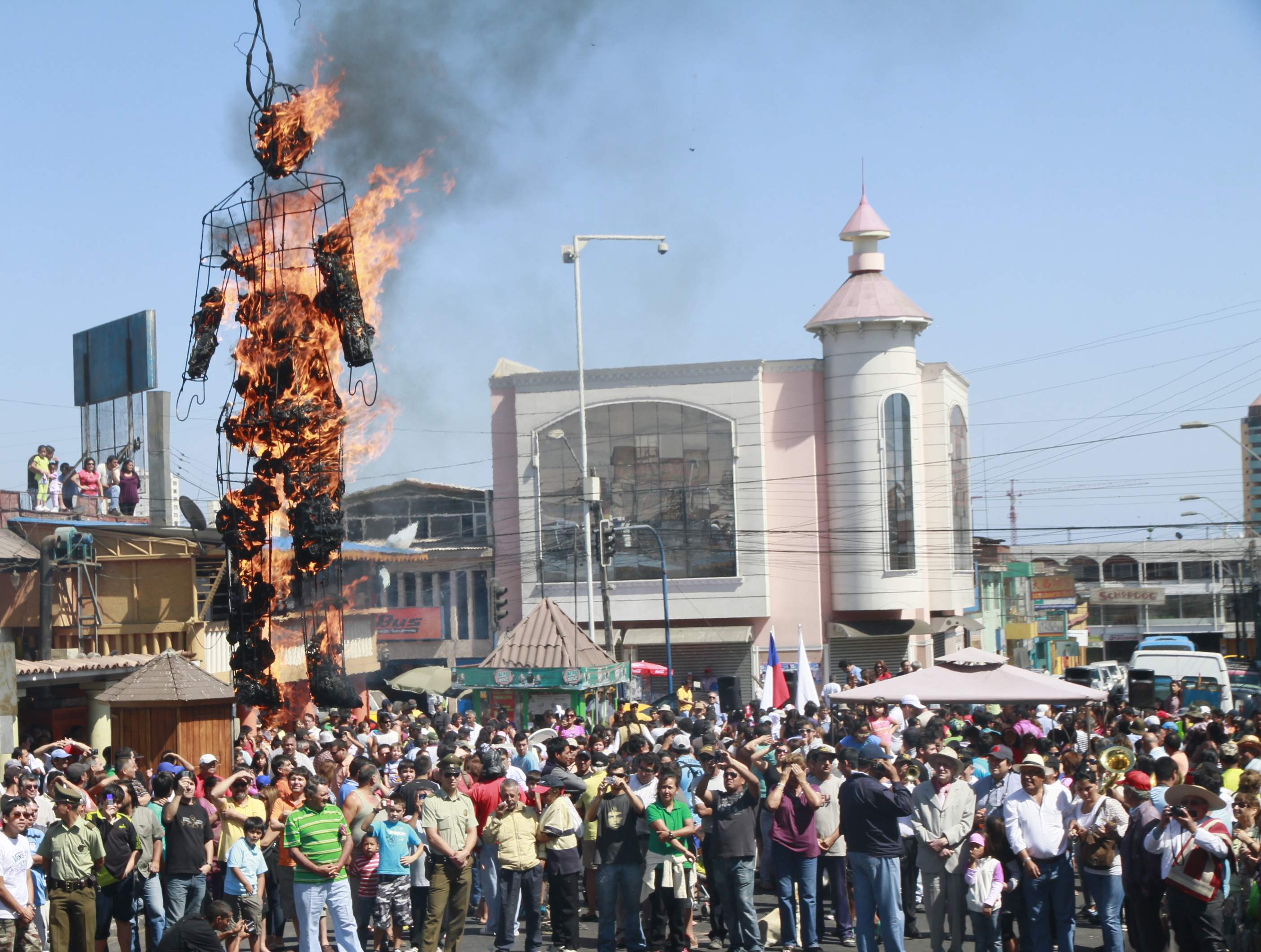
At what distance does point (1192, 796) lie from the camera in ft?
31.0

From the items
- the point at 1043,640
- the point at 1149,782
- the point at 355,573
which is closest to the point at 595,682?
the point at 1149,782

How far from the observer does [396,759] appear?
1479 cm

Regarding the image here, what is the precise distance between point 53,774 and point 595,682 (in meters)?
12.6

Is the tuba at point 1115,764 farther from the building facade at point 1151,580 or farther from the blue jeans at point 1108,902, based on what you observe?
the building facade at point 1151,580

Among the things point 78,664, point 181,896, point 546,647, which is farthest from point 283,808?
point 78,664

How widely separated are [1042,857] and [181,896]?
21.0 ft

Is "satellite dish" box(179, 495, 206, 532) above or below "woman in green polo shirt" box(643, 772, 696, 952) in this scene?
above

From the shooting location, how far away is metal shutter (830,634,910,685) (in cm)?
4925

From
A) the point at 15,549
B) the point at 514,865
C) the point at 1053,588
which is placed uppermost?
the point at 15,549

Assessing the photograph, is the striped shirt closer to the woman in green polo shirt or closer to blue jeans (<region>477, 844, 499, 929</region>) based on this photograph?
blue jeans (<region>477, 844, 499, 929</region>)

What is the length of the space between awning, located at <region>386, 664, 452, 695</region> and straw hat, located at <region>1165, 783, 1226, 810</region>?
1047 inches

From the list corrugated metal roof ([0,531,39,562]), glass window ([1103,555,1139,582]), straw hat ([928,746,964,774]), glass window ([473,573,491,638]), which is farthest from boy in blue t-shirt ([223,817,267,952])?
glass window ([1103,555,1139,582])

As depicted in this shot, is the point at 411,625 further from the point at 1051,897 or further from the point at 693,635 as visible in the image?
the point at 1051,897

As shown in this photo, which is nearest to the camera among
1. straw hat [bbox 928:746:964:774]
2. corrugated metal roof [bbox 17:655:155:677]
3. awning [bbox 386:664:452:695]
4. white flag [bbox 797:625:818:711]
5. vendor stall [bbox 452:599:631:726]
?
straw hat [bbox 928:746:964:774]
